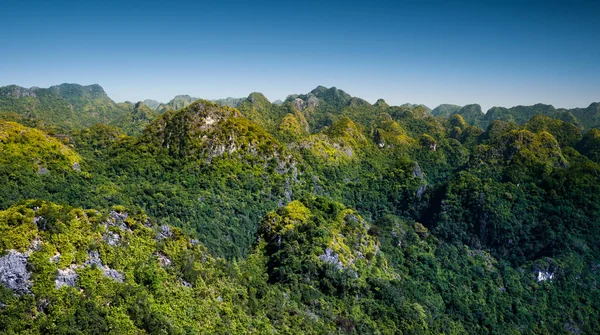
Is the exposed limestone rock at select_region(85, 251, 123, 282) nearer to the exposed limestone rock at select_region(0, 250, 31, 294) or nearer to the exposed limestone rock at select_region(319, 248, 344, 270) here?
the exposed limestone rock at select_region(0, 250, 31, 294)

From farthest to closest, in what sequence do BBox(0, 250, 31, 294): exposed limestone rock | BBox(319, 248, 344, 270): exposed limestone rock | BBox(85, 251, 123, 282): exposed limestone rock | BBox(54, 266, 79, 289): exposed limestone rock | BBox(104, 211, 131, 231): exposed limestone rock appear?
BBox(319, 248, 344, 270): exposed limestone rock < BBox(104, 211, 131, 231): exposed limestone rock < BBox(85, 251, 123, 282): exposed limestone rock < BBox(54, 266, 79, 289): exposed limestone rock < BBox(0, 250, 31, 294): exposed limestone rock

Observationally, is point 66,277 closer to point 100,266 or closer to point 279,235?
point 100,266

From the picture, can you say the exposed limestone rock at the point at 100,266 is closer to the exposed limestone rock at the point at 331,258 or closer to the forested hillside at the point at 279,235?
the forested hillside at the point at 279,235

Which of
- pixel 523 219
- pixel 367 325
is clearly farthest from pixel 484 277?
pixel 367 325

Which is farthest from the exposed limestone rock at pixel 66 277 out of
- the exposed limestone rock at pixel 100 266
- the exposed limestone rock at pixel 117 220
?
the exposed limestone rock at pixel 117 220

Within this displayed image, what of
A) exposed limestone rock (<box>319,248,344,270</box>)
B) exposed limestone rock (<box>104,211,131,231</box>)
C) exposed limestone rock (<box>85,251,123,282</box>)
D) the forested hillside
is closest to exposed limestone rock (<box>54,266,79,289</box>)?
the forested hillside

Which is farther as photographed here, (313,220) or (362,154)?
(362,154)

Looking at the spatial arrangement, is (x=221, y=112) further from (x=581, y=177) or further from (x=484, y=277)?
(x=581, y=177)

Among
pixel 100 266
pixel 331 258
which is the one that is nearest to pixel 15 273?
pixel 100 266
